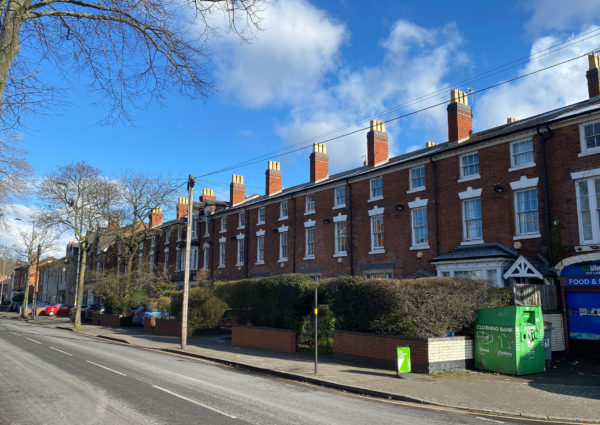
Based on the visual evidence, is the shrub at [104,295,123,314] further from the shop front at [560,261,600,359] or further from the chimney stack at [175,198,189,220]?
the shop front at [560,261,600,359]

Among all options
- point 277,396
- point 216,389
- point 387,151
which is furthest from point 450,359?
point 387,151

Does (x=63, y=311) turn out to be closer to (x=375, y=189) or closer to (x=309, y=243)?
(x=309, y=243)

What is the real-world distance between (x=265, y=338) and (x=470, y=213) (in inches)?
443

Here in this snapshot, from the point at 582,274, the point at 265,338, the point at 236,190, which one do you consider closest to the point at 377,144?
the point at 265,338

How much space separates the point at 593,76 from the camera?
70.6 ft

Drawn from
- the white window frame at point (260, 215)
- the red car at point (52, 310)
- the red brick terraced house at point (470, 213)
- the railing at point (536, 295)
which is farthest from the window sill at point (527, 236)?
the red car at point (52, 310)

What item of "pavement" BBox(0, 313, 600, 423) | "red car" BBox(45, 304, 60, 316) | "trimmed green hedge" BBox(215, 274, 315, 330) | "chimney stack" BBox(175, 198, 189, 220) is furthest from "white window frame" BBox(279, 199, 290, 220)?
"red car" BBox(45, 304, 60, 316)

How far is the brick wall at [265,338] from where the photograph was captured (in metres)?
19.0

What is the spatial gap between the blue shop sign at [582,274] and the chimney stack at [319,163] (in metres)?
19.7

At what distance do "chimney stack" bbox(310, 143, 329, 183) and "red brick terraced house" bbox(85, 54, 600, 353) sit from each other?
0.08 m

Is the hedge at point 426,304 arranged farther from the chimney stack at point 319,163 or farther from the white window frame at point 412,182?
the chimney stack at point 319,163

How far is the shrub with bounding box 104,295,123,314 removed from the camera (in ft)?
122

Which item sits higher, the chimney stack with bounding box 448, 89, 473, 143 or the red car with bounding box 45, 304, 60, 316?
the chimney stack with bounding box 448, 89, 473, 143

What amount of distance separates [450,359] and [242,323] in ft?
37.7
